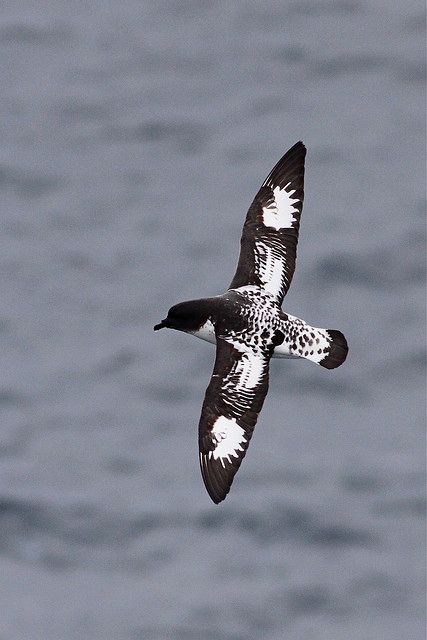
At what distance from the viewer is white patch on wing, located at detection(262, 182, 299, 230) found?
16078 millimetres

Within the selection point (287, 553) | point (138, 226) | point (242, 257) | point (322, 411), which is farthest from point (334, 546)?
point (138, 226)

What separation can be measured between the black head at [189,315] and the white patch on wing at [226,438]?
84 centimetres

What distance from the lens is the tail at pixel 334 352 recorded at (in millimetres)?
14828

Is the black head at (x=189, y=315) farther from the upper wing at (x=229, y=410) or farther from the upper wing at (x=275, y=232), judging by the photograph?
the upper wing at (x=275, y=232)

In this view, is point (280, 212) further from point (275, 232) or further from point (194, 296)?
point (194, 296)

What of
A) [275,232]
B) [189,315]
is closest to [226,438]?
[189,315]

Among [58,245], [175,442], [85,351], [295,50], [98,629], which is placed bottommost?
[98,629]

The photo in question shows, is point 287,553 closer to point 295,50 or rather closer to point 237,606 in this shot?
point 237,606

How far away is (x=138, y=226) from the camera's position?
20875 millimetres

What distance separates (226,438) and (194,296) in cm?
562

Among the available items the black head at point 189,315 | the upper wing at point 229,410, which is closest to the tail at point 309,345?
the upper wing at point 229,410

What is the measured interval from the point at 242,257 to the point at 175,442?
2949 mm

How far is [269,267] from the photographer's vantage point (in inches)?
620

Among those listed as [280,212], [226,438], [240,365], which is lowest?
[226,438]
